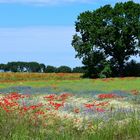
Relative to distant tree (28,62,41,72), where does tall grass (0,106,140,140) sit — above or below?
below

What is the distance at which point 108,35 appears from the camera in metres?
95.8

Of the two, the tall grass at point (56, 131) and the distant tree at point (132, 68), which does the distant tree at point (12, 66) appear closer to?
the distant tree at point (132, 68)

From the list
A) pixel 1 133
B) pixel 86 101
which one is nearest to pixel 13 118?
pixel 1 133

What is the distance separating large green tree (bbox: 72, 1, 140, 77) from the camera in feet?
314

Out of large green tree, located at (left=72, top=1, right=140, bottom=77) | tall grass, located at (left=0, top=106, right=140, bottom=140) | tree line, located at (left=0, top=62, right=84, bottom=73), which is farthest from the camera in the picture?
tree line, located at (left=0, top=62, right=84, bottom=73)

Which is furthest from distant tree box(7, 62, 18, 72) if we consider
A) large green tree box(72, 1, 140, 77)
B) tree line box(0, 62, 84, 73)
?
large green tree box(72, 1, 140, 77)

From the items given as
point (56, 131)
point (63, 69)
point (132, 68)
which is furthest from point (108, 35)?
point (56, 131)

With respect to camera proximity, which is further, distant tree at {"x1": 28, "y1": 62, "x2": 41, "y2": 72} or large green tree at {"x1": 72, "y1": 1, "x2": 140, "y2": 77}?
distant tree at {"x1": 28, "y1": 62, "x2": 41, "y2": 72}

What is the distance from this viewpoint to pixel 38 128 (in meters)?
13.4

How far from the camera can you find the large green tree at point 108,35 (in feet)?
314

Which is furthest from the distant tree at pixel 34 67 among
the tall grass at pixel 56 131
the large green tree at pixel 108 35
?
the tall grass at pixel 56 131

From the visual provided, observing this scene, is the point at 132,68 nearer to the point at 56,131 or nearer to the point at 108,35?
the point at 108,35

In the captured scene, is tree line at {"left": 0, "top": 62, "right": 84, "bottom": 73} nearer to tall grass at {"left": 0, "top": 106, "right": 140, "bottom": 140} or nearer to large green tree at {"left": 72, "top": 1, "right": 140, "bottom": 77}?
large green tree at {"left": 72, "top": 1, "right": 140, "bottom": 77}

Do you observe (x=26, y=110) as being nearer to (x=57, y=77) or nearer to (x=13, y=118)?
(x=13, y=118)
